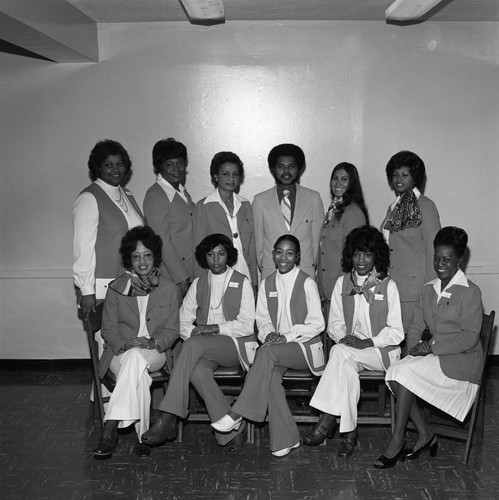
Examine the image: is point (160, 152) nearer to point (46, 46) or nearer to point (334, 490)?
point (46, 46)

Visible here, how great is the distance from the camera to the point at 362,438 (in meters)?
5.19

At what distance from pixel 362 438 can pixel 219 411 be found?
1.02m

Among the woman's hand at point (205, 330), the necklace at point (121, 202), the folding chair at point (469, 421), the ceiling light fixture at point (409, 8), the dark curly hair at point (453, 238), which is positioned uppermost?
the ceiling light fixture at point (409, 8)

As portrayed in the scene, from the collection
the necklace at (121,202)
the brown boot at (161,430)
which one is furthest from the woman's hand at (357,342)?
the necklace at (121,202)

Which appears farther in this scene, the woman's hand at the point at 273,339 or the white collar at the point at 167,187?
the white collar at the point at 167,187

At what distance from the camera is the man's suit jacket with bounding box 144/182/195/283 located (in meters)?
5.67

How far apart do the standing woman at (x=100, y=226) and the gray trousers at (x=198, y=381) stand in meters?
0.83

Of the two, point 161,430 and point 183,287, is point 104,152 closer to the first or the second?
point 183,287

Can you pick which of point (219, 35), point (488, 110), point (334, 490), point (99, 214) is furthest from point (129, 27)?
point (334, 490)

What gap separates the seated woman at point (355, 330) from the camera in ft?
15.9

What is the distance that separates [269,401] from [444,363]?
110 centimetres

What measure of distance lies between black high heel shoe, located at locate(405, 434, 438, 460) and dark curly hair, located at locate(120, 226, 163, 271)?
2.04 m

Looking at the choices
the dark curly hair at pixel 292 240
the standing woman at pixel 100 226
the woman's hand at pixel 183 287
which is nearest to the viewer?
the dark curly hair at pixel 292 240

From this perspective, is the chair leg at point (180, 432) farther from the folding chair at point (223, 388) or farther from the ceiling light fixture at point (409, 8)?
the ceiling light fixture at point (409, 8)
